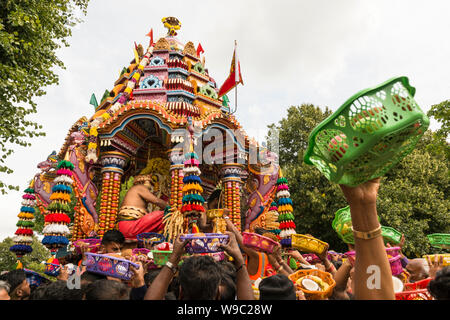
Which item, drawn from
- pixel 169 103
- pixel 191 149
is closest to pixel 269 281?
pixel 191 149

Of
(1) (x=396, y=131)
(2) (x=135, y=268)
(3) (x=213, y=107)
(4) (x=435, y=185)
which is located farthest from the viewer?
(4) (x=435, y=185)

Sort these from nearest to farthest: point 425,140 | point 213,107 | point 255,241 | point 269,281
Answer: point 269,281
point 255,241
point 213,107
point 425,140

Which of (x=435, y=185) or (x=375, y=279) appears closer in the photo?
(x=375, y=279)

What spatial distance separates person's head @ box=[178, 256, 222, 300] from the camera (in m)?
1.95

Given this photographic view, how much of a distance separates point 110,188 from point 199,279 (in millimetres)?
7601

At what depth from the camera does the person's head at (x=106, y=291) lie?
7.34 feet

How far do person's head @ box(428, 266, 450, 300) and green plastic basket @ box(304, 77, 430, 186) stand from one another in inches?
36.7

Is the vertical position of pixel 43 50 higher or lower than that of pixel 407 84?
higher

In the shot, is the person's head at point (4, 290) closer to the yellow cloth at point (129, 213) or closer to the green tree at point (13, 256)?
the yellow cloth at point (129, 213)

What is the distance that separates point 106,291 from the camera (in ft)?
7.41

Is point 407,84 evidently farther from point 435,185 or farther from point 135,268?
point 435,185

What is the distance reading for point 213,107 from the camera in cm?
1093

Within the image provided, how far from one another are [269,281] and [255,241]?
139cm
